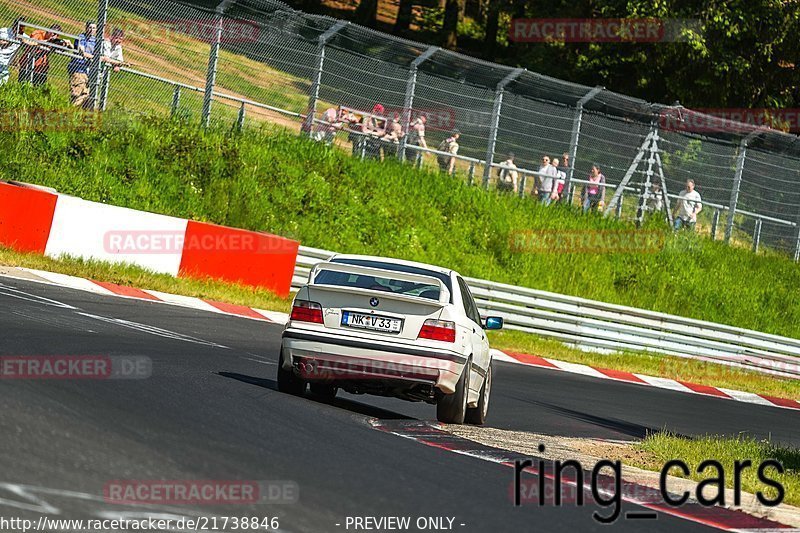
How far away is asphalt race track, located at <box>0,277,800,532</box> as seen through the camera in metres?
6.07

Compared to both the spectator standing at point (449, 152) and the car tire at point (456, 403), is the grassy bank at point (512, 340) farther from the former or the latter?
the car tire at point (456, 403)

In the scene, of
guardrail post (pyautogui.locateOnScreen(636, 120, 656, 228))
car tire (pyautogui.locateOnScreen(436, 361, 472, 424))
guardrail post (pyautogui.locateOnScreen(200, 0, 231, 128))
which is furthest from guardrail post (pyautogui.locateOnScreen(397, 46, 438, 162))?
car tire (pyautogui.locateOnScreen(436, 361, 472, 424))

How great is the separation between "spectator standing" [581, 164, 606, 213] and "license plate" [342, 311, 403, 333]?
1669 centimetres

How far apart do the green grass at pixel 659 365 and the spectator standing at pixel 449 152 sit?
4.36 m

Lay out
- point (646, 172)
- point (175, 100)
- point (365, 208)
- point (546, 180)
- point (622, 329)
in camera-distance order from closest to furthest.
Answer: point (175, 100)
point (622, 329)
point (365, 208)
point (646, 172)
point (546, 180)

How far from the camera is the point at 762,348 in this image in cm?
2605

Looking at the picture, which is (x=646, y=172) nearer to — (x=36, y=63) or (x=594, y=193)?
(x=594, y=193)

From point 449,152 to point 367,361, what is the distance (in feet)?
51.7

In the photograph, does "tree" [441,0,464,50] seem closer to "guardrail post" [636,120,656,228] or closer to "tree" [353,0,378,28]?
"tree" [353,0,378,28]

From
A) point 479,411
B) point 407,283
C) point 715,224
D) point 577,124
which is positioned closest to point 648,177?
point 577,124

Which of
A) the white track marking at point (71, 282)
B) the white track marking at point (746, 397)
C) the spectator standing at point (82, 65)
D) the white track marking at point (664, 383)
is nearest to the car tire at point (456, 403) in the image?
the white track marking at point (71, 282)

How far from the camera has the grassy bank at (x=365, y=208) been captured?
21.5 m

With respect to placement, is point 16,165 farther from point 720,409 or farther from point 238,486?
point 238,486

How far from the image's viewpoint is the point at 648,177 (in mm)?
27219
